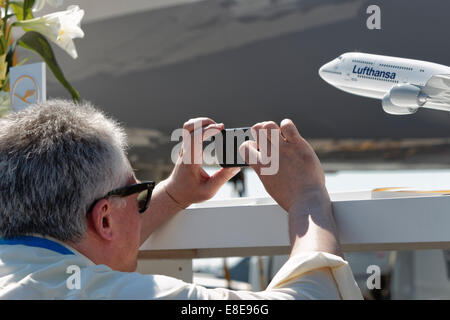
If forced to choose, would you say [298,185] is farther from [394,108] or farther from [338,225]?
[394,108]

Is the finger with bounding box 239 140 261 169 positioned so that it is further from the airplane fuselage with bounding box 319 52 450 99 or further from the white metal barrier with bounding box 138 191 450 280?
the airplane fuselage with bounding box 319 52 450 99

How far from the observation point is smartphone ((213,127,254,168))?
2.41ft

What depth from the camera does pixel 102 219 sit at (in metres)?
0.67

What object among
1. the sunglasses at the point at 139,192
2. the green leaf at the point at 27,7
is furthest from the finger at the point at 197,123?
the green leaf at the point at 27,7

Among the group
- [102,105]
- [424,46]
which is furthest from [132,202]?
[102,105]

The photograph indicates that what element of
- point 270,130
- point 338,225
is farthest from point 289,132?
point 338,225

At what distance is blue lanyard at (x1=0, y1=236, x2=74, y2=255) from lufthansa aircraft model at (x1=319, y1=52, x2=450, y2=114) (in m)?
0.46

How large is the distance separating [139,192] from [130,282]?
0.51 feet

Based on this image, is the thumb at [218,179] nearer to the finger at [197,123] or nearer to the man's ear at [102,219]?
the finger at [197,123]

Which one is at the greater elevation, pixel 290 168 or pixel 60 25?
pixel 60 25

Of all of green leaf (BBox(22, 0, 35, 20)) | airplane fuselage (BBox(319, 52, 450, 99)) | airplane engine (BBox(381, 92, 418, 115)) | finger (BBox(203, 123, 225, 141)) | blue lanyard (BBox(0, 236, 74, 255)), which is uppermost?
green leaf (BBox(22, 0, 35, 20))

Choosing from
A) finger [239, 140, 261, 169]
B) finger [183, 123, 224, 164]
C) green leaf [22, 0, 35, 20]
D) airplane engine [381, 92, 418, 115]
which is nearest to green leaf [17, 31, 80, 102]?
green leaf [22, 0, 35, 20]

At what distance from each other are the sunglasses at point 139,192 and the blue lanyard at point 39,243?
0.06m

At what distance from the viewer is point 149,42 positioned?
2646 millimetres
